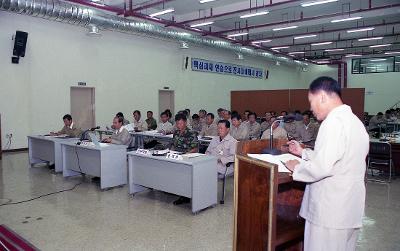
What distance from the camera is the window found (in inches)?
641

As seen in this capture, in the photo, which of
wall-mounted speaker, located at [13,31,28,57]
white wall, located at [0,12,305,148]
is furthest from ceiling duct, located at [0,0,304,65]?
white wall, located at [0,12,305,148]

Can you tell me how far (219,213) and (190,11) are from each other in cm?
777

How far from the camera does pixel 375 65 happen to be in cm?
1697

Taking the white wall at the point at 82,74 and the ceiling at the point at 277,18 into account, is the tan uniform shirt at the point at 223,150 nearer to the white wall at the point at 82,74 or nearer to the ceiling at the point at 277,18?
the ceiling at the point at 277,18

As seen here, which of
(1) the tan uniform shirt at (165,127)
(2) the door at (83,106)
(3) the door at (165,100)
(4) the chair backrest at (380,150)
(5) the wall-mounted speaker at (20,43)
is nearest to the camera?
(4) the chair backrest at (380,150)

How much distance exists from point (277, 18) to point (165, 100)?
16.2ft

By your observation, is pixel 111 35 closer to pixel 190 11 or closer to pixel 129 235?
pixel 190 11

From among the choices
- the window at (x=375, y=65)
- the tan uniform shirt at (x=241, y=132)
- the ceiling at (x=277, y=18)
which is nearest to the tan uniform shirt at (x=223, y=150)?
the tan uniform shirt at (x=241, y=132)

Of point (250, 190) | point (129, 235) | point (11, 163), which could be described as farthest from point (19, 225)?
point (11, 163)

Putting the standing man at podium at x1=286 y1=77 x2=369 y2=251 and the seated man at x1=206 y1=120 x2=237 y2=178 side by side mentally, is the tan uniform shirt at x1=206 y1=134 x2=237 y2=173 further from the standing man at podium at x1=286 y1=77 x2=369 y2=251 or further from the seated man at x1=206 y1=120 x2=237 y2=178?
the standing man at podium at x1=286 y1=77 x2=369 y2=251

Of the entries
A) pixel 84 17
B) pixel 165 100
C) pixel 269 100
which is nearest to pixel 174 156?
pixel 84 17

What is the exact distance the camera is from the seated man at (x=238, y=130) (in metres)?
7.28

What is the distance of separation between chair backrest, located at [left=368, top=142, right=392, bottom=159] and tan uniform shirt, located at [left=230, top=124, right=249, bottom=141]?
251 cm

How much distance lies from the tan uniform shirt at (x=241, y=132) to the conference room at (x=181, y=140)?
36 mm
